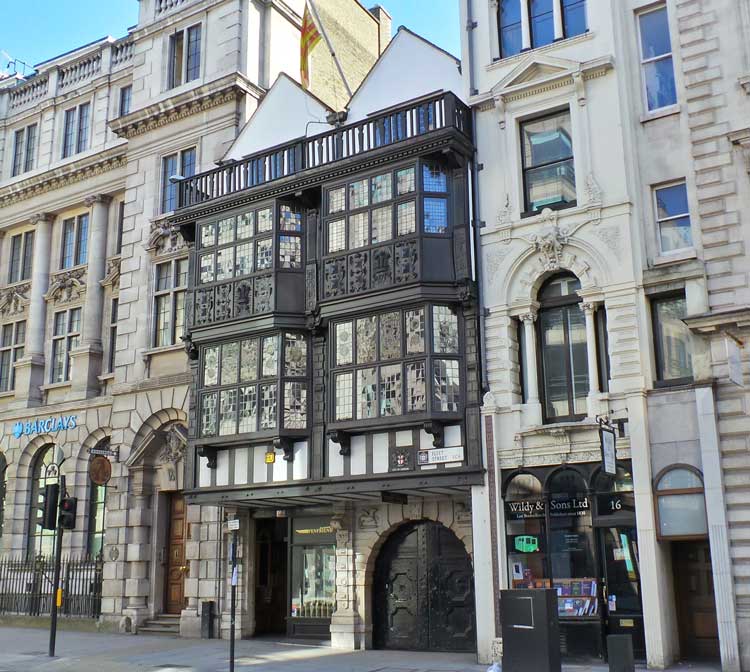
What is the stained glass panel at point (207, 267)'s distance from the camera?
2355 centimetres

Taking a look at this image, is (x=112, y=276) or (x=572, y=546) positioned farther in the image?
(x=112, y=276)

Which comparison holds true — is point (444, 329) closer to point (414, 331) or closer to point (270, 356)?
point (414, 331)

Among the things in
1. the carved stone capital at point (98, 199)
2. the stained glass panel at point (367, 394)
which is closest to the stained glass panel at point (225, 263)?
the stained glass panel at point (367, 394)

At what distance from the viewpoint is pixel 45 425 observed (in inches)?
1164

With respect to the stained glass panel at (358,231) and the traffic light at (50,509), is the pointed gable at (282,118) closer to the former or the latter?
the stained glass panel at (358,231)

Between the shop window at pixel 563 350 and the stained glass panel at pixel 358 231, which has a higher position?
the stained glass panel at pixel 358 231

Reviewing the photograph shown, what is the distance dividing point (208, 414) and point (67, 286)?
11145 millimetres

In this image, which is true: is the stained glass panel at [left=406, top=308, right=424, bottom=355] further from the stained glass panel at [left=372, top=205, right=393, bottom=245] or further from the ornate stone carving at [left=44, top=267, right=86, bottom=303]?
the ornate stone carving at [left=44, top=267, right=86, bottom=303]

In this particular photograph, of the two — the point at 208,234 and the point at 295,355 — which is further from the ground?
the point at 208,234

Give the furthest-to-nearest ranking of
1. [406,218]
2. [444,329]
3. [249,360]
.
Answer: [249,360] < [406,218] < [444,329]

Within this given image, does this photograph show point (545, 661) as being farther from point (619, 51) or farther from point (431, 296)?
point (619, 51)

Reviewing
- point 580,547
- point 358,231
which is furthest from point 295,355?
point 580,547

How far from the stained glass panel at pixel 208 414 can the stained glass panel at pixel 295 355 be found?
7.83ft

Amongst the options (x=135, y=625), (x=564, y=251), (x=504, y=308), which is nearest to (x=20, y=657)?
(x=135, y=625)
